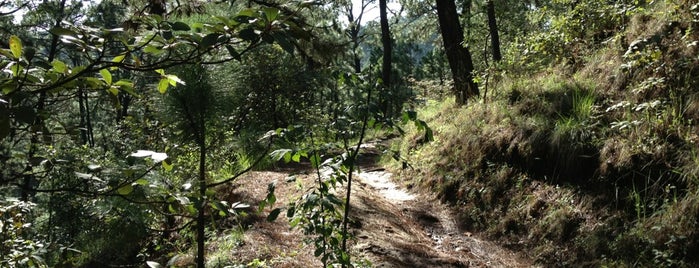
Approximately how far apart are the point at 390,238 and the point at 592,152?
2.12 meters

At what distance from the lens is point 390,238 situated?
165 inches

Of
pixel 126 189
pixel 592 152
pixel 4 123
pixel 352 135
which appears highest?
pixel 4 123

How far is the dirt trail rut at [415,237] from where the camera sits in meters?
3.84

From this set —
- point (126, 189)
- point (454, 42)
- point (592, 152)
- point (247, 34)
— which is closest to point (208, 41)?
point (247, 34)

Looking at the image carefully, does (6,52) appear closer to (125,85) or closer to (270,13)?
(125,85)

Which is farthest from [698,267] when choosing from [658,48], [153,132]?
[153,132]

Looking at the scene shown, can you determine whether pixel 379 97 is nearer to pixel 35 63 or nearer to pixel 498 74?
pixel 35 63

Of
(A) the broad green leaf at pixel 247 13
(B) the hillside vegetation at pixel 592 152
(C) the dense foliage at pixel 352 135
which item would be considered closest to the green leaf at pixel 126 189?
(C) the dense foliage at pixel 352 135

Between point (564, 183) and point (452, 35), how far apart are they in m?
4.34

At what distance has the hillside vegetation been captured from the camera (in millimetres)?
3615

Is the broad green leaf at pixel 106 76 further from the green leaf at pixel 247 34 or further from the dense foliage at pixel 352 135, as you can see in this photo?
the green leaf at pixel 247 34

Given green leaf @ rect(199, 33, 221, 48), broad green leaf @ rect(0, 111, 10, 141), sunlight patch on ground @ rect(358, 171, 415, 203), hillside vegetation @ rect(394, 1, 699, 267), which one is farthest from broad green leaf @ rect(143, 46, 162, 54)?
sunlight patch on ground @ rect(358, 171, 415, 203)

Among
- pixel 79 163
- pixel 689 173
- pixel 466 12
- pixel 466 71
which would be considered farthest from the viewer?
pixel 466 12

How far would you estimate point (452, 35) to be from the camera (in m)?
8.19
